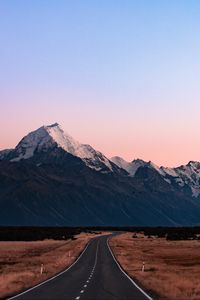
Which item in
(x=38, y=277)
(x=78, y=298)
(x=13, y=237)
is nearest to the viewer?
(x=78, y=298)

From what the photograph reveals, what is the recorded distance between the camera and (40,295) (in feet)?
101

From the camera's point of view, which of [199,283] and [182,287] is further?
[199,283]

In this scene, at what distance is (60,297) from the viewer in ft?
96.9

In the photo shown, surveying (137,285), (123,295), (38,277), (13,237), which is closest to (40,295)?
(123,295)

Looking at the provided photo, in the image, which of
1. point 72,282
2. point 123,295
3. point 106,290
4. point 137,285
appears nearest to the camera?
point 123,295

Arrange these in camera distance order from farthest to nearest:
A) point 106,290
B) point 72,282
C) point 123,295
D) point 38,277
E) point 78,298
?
1. point 38,277
2. point 72,282
3. point 106,290
4. point 123,295
5. point 78,298

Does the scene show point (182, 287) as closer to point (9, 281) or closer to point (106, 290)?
point (106, 290)

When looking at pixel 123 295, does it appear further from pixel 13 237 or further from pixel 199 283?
pixel 13 237

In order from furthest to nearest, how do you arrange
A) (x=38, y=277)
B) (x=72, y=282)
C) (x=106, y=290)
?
(x=38, y=277) → (x=72, y=282) → (x=106, y=290)

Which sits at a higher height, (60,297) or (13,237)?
(13,237)

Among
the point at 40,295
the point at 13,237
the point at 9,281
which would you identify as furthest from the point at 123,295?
the point at 13,237

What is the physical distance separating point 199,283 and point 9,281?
40.3ft

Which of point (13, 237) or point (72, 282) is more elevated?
point (13, 237)

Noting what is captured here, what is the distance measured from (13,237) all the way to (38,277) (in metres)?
124
